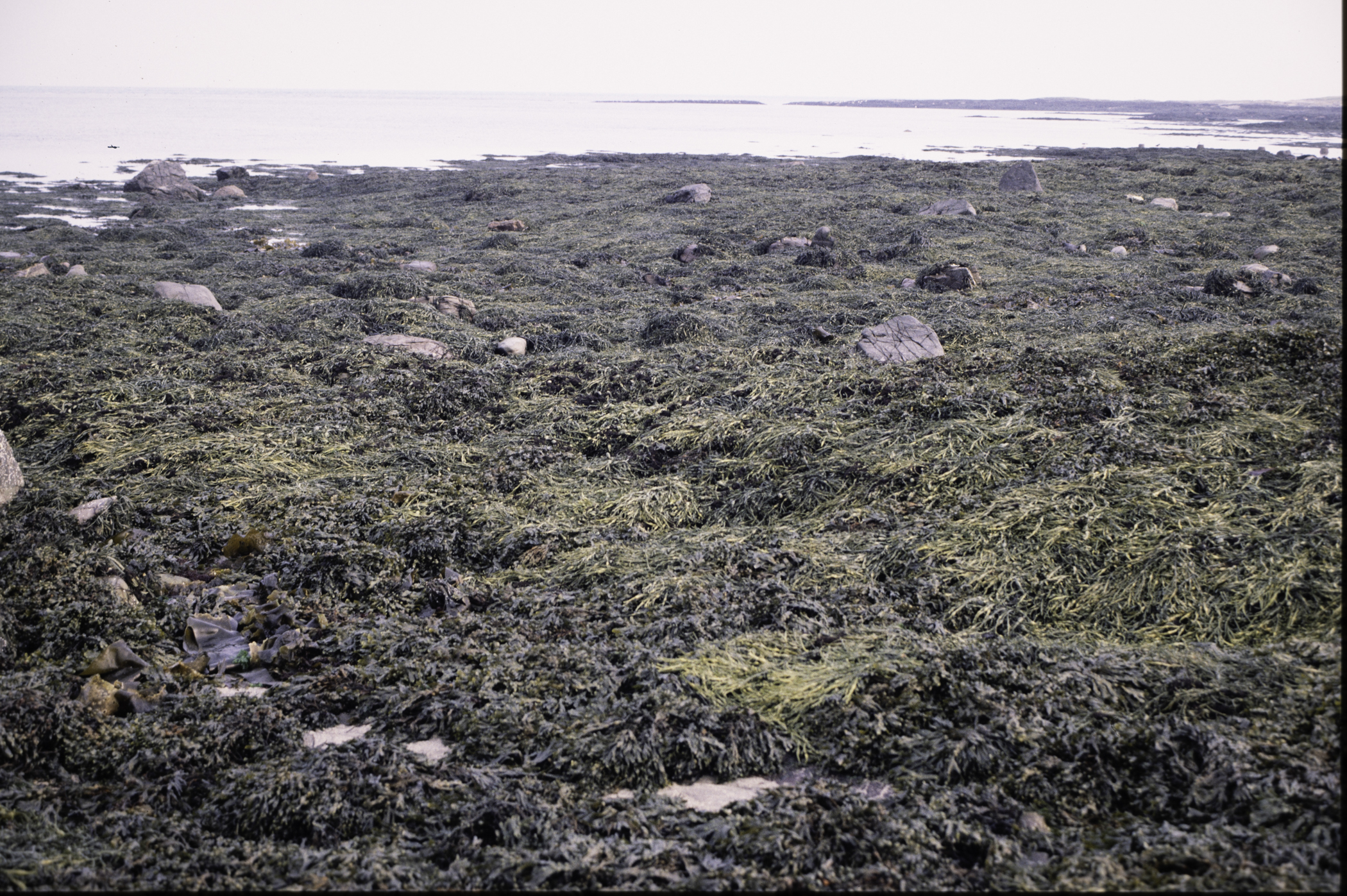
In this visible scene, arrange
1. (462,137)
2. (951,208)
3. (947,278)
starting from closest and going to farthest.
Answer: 1. (947,278)
2. (951,208)
3. (462,137)

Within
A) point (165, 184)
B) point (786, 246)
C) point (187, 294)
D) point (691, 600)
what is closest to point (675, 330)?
point (691, 600)

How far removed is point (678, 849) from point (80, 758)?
1.76m

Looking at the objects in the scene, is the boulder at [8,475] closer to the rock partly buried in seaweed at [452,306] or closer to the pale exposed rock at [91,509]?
the pale exposed rock at [91,509]

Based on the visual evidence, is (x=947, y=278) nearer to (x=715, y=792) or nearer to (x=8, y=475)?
(x=715, y=792)

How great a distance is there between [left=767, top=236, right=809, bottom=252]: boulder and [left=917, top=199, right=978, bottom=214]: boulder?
11.9ft

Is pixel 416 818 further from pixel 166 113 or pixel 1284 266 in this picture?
pixel 166 113

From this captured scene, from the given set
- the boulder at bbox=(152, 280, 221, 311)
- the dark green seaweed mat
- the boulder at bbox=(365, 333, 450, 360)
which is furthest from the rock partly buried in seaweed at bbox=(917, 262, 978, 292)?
the boulder at bbox=(152, 280, 221, 311)

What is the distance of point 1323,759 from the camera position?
5.98ft

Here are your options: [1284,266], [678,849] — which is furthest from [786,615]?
[1284,266]

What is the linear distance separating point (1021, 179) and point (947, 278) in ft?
33.9

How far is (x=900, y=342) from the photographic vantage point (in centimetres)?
588

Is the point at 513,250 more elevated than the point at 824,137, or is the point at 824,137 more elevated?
the point at 824,137

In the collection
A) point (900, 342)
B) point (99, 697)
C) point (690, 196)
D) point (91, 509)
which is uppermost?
point (690, 196)

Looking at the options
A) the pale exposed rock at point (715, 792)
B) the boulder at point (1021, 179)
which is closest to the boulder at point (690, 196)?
the boulder at point (1021, 179)
